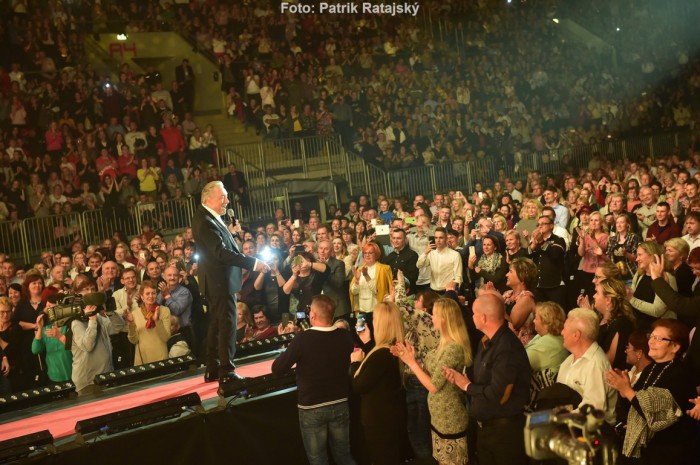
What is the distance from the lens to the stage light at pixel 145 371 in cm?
711

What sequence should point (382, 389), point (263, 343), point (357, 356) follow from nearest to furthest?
point (382, 389) → point (357, 356) → point (263, 343)

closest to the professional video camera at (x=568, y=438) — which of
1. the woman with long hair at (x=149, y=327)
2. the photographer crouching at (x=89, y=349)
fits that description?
the photographer crouching at (x=89, y=349)

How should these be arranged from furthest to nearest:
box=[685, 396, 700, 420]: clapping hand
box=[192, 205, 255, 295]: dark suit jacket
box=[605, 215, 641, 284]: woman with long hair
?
box=[605, 215, 641, 284]: woman with long hair → box=[192, 205, 255, 295]: dark suit jacket → box=[685, 396, 700, 420]: clapping hand

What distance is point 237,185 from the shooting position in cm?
1630

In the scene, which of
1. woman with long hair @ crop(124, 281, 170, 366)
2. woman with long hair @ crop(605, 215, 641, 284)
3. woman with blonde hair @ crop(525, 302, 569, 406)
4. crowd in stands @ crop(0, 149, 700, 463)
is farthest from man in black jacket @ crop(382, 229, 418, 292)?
woman with blonde hair @ crop(525, 302, 569, 406)

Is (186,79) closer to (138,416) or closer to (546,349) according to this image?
(138,416)

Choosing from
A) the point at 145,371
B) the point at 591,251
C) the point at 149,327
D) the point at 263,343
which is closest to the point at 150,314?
the point at 149,327

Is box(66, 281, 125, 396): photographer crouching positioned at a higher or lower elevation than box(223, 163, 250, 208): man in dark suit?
lower

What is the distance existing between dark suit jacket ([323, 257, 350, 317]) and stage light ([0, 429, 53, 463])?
392cm

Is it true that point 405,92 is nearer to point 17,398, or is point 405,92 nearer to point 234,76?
point 234,76

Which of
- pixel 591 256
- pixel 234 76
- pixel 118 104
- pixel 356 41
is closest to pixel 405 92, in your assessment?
pixel 356 41

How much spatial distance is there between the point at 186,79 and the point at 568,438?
16546mm

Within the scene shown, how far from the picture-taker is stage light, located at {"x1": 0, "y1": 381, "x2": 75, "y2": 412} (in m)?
6.71

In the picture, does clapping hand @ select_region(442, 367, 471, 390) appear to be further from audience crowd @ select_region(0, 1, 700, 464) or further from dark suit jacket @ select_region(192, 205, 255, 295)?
dark suit jacket @ select_region(192, 205, 255, 295)
